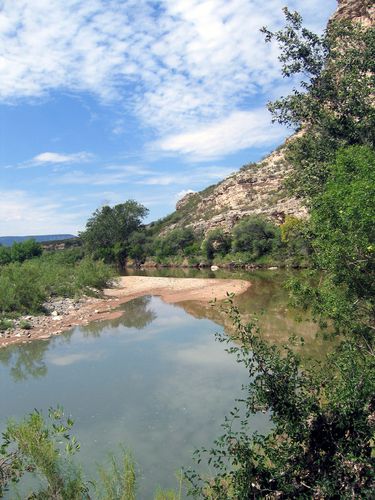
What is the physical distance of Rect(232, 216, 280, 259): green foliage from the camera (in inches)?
2311

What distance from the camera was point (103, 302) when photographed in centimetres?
3562

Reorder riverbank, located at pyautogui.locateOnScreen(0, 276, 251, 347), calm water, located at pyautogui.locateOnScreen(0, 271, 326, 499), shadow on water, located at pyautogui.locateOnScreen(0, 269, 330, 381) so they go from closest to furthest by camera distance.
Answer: calm water, located at pyautogui.locateOnScreen(0, 271, 326, 499), shadow on water, located at pyautogui.locateOnScreen(0, 269, 330, 381), riverbank, located at pyautogui.locateOnScreen(0, 276, 251, 347)

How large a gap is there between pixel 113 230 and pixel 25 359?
70653 mm

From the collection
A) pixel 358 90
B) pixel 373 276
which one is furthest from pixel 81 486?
pixel 358 90

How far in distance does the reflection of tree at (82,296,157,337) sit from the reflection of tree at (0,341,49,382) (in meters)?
3.51

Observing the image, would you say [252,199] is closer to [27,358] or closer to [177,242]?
[177,242]

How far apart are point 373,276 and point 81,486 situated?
6.42 metres

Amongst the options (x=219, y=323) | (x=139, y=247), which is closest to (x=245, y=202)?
(x=139, y=247)

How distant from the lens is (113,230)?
291 feet

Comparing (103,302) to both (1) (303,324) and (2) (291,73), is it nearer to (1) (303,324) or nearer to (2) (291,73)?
(1) (303,324)

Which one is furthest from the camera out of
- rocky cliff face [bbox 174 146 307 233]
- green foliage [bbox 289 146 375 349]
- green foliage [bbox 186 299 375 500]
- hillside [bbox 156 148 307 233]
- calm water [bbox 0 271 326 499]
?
hillside [bbox 156 148 307 233]

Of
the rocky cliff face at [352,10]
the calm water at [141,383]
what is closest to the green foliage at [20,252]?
the calm water at [141,383]

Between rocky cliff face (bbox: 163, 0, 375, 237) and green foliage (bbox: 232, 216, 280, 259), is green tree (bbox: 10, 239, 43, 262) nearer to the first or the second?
rocky cliff face (bbox: 163, 0, 375, 237)

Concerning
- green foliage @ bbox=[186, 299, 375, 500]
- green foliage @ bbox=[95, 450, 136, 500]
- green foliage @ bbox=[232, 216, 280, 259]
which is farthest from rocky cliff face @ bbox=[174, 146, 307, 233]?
green foliage @ bbox=[186, 299, 375, 500]
